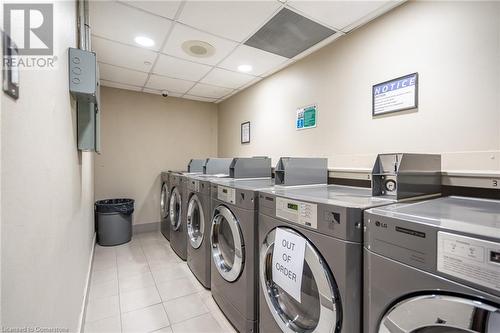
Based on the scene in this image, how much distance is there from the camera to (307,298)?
119 centimetres

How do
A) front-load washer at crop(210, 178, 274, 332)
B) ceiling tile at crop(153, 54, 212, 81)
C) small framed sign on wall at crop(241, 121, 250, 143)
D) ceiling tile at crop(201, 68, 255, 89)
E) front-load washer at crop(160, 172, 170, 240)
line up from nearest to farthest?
front-load washer at crop(210, 178, 274, 332) < ceiling tile at crop(153, 54, 212, 81) < ceiling tile at crop(201, 68, 255, 89) < front-load washer at crop(160, 172, 170, 240) < small framed sign on wall at crop(241, 121, 250, 143)

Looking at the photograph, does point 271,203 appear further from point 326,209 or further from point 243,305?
point 243,305

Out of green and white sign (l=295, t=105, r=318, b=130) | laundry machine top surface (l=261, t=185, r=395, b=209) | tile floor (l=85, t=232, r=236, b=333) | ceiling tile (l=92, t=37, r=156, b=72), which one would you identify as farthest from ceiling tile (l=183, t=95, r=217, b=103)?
laundry machine top surface (l=261, t=185, r=395, b=209)

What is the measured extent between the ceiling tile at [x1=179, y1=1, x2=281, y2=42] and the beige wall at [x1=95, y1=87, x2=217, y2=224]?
2.47 m

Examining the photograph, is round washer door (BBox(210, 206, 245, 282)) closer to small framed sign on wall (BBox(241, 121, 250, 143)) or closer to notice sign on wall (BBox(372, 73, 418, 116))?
notice sign on wall (BBox(372, 73, 418, 116))

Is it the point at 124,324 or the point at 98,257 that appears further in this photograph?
the point at 98,257

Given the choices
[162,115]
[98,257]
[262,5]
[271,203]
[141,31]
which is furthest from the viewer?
[162,115]

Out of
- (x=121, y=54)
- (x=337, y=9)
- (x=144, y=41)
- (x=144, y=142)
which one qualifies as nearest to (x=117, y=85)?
(x=144, y=142)

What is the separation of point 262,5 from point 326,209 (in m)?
1.63

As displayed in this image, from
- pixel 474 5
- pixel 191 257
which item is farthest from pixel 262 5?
pixel 191 257

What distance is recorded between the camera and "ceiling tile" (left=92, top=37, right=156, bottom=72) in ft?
7.78

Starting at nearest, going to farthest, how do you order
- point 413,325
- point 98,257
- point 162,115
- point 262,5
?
point 413,325 → point 262,5 → point 98,257 → point 162,115

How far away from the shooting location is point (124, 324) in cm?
176

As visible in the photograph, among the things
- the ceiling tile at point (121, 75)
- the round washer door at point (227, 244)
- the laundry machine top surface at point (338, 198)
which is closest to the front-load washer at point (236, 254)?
the round washer door at point (227, 244)
